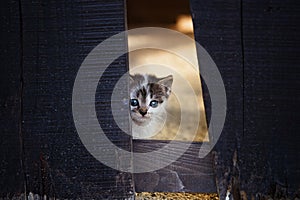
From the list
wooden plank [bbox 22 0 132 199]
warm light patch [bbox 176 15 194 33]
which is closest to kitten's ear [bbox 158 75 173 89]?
warm light patch [bbox 176 15 194 33]

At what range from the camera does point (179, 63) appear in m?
6.51

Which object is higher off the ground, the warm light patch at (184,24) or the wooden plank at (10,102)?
the warm light patch at (184,24)

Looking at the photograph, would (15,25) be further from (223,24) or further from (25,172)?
(223,24)

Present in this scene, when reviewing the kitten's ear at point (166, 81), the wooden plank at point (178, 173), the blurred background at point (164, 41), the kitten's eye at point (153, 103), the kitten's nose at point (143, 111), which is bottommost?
the wooden plank at point (178, 173)

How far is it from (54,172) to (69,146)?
5.6 inches

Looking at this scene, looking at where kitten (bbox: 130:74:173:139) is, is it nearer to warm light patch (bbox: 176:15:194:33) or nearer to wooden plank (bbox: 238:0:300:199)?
warm light patch (bbox: 176:15:194:33)

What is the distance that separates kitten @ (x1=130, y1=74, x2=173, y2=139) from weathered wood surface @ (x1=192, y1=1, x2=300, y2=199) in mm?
1982

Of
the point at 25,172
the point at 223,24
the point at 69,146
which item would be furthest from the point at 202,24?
the point at 25,172

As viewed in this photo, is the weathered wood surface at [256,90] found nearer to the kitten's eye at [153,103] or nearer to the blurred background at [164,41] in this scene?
the kitten's eye at [153,103]

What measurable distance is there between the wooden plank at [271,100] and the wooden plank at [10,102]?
3.29 ft

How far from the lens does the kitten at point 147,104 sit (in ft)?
14.4

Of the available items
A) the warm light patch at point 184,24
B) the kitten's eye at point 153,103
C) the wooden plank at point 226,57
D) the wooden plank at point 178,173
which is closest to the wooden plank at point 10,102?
the wooden plank at point 178,173

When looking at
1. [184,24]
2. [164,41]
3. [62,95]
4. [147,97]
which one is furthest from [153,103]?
[62,95]

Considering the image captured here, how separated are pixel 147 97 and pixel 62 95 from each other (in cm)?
220
